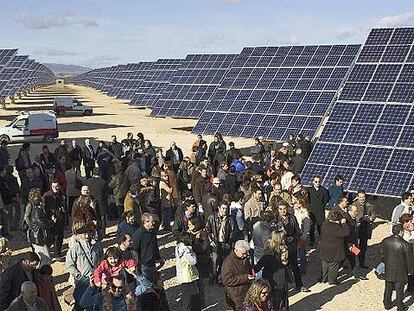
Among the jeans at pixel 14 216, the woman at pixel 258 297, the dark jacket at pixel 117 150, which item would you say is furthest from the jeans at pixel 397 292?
the dark jacket at pixel 117 150

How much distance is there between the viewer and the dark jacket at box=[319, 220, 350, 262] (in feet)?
32.3

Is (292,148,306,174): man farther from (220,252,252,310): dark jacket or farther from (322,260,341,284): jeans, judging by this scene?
(220,252,252,310): dark jacket

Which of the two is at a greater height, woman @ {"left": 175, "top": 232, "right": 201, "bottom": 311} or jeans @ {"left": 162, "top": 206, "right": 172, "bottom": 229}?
woman @ {"left": 175, "top": 232, "right": 201, "bottom": 311}

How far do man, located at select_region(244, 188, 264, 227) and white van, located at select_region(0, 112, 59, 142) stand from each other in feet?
69.0

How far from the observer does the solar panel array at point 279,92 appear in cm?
2205

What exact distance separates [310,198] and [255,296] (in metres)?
5.89

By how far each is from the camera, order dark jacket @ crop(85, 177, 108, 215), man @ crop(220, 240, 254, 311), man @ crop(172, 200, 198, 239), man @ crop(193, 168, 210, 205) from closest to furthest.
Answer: man @ crop(220, 240, 254, 311) < man @ crop(172, 200, 198, 239) < dark jacket @ crop(85, 177, 108, 215) < man @ crop(193, 168, 210, 205)

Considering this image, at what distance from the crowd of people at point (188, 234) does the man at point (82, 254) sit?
0.02 metres

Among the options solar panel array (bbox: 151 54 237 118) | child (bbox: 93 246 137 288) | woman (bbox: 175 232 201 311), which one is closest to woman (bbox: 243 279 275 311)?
child (bbox: 93 246 137 288)

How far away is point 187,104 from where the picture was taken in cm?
3381

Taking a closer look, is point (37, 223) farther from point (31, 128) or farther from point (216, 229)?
point (31, 128)

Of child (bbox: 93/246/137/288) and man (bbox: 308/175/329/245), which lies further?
man (bbox: 308/175/329/245)

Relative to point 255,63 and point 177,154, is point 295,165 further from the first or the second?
point 255,63

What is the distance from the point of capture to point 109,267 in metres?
6.91
